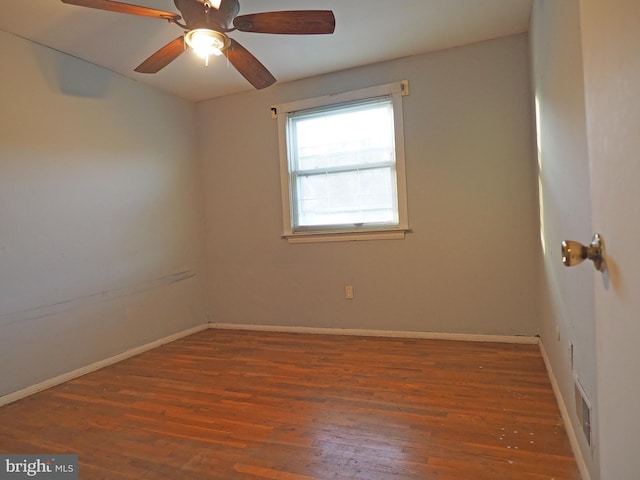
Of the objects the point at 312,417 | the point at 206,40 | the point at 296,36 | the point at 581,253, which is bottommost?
the point at 312,417

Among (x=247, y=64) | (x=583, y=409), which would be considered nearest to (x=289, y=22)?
(x=247, y=64)

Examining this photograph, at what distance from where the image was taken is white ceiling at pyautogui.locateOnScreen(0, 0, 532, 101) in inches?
94.8

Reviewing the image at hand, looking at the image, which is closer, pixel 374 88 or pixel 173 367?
pixel 173 367

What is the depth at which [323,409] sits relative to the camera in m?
2.05

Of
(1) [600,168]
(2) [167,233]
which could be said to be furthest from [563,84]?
(2) [167,233]

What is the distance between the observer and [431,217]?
10.6ft

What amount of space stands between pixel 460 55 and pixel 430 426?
2809 millimetres

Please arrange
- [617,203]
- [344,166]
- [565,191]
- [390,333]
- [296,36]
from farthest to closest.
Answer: [344,166] < [390,333] < [296,36] < [565,191] < [617,203]

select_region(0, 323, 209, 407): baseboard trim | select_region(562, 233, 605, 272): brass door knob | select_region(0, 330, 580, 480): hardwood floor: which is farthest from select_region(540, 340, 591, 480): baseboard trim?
select_region(0, 323, 209, 407): baseboard trim

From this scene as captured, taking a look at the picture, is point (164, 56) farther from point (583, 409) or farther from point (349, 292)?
point (583, 409)

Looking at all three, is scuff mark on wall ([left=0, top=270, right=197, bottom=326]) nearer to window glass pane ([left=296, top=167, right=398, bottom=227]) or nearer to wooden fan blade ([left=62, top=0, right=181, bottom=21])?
window glass pane ([left=296, top=167, right=398, bottom=227])

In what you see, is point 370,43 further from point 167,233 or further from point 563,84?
point 167,233

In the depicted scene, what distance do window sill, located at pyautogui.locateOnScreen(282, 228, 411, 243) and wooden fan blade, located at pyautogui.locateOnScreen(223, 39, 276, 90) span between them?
148cm

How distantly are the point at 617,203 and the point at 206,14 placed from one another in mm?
1986
